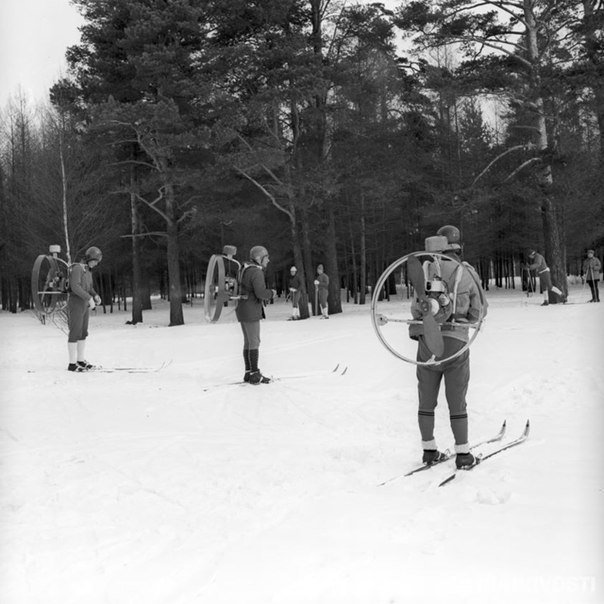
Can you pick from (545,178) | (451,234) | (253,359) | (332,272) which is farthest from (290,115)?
(451,234)

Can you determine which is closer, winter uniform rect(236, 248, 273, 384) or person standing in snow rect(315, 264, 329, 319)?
winter uniform rect(236, 248, 273, 384)

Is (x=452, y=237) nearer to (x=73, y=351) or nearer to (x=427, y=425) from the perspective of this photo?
(x=427, y=425)

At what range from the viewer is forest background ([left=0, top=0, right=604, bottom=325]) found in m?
18.1

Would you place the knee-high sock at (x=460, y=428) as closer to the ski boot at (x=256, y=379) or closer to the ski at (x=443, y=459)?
the ski at (x=443, y=459)

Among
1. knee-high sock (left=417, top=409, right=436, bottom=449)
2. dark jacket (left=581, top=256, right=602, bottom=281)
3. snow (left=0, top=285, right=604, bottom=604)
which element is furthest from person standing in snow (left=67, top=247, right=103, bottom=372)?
dark jacket (left=581, top=256, right=602, bottom=281)

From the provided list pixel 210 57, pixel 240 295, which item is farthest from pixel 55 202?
pixel 240 295

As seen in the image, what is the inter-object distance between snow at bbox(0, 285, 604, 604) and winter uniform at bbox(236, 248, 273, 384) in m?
0.64

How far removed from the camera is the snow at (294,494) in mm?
3213

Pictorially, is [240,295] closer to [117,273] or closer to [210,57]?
[210,57]

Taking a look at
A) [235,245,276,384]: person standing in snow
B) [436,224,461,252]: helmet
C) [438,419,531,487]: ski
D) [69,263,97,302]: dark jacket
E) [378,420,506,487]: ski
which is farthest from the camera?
[69,263,97,302]: dark jacket

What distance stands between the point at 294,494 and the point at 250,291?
5212 mm

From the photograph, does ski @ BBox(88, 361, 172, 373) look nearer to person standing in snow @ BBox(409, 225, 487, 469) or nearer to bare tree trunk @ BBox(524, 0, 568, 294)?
person standing in snow @ BBox(409, 225, 487, 469)

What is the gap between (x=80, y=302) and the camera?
10.9 metres

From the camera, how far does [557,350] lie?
10648 mm
